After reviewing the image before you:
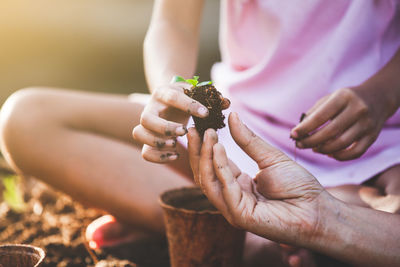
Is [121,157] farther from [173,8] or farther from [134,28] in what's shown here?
[134,28]

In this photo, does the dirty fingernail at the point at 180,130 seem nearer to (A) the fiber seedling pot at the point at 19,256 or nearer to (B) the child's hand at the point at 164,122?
(B) the child's hand at the point at 164,122

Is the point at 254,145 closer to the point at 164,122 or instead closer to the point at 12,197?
the point at 164,122

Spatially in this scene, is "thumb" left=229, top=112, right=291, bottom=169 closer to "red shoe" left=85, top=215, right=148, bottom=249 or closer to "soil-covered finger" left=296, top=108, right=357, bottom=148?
"soil-covered finger" left=296, top=108, right=357, bottom=148

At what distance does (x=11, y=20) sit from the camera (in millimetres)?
6410

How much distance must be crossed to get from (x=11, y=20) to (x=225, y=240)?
244 inches

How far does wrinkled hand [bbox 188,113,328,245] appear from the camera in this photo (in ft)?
4.07

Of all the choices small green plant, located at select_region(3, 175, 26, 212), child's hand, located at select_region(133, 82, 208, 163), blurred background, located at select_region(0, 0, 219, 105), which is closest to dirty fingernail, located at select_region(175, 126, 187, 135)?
child's hand, located at select_region(133, 82, 208, 163)

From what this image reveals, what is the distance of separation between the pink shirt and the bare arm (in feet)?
0.87

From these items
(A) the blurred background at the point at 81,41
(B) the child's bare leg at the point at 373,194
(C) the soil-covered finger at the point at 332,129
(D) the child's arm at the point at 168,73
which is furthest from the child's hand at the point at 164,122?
(A) the blurred background at the point at 81,41

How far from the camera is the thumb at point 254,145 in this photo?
1286mm

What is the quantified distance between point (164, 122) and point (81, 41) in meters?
5.80

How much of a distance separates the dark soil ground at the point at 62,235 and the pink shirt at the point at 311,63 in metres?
0.87

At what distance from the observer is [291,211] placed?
51.0 inches

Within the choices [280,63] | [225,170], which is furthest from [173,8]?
[225,170]
